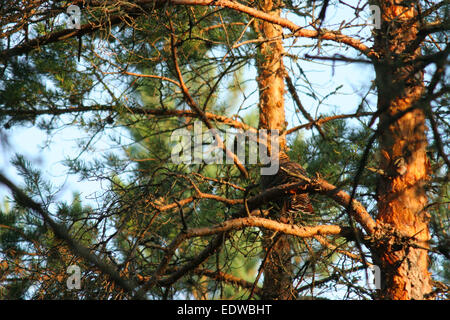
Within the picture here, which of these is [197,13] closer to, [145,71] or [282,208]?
[145,71]

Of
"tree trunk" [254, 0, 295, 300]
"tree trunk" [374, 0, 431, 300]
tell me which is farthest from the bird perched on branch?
"tree trunk" [374, 0, 431, 300]

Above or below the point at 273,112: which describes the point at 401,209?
below

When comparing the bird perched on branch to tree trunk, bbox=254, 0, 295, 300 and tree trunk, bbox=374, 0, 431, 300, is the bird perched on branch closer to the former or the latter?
tree trunk, bbox=254, 0, 295, 300

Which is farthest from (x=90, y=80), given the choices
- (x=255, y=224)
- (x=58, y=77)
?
(x=255, y=224)

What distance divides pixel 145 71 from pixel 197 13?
2.78ft

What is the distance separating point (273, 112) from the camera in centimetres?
444

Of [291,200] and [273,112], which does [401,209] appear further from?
[273,112]

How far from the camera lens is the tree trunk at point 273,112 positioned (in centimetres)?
338

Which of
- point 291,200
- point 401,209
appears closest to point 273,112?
point 291,200

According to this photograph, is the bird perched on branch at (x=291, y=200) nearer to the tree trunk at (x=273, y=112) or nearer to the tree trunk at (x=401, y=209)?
the tree trunk at (x=273, y=112)

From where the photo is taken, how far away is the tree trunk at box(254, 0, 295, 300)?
11.1ft

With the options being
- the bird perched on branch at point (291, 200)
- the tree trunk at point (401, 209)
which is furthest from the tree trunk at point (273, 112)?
the tree trunk at point (401, 209)

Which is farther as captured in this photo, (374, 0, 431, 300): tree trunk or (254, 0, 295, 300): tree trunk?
(254, 0, 295, 300): tree trunk

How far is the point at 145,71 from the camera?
4410mm
